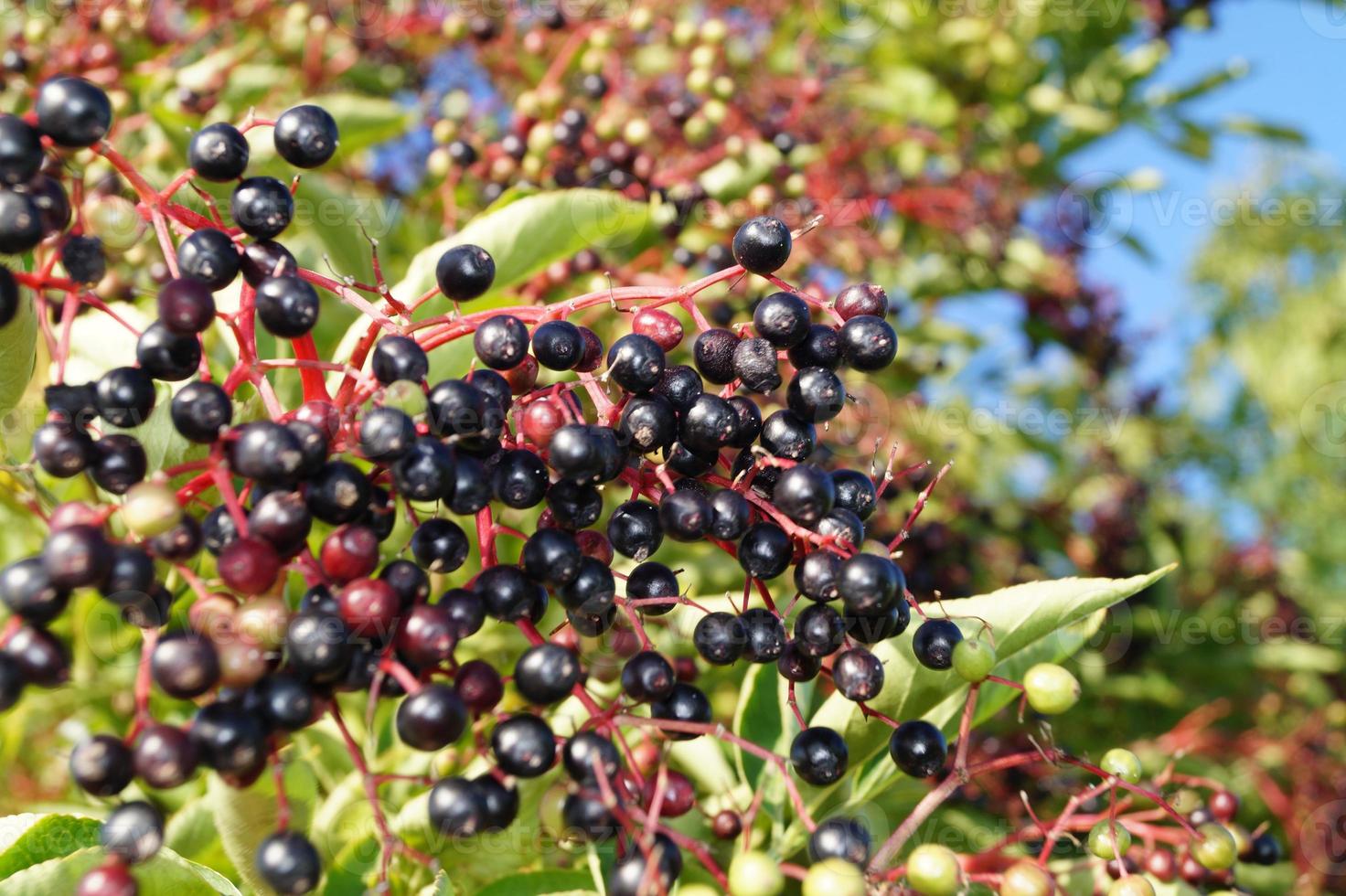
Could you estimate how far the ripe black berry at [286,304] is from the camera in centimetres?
98

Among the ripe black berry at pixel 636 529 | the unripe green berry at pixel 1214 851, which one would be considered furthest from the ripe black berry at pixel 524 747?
the unripe green berry at pixel 1214 851

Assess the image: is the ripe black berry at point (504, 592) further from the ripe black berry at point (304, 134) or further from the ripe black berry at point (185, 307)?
the ripe black berry at point (304, 134)

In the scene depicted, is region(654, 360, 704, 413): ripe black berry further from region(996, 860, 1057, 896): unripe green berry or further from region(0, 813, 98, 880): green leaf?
region(0, 813, 98, 880): green leaf

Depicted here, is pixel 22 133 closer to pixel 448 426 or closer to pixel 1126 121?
pixel 448 426

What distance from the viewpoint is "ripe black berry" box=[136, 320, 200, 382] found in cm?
96

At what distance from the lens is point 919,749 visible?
42.4 inches

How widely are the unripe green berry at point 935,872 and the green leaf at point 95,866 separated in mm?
677

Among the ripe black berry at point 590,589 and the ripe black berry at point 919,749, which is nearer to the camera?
the ripe black berry at point 590,589

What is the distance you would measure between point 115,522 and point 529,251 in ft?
2.51

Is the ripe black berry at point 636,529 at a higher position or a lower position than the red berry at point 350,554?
lower

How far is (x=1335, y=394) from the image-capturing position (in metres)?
5.59

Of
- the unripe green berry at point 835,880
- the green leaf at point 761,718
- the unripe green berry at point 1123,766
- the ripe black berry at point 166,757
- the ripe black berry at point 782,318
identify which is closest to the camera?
the ripe black berry at point 166,757

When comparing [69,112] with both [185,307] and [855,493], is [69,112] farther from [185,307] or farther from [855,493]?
[855,493]

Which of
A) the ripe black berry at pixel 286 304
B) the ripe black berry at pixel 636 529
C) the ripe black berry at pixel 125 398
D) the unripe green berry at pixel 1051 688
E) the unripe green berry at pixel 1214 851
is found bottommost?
the unripe green berry at pixel 1214 851
